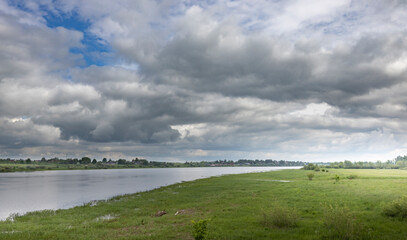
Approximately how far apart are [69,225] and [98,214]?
6723 millimetres

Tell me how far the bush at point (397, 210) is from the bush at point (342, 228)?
6.70 m

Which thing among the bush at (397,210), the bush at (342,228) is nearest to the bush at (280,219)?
the bush at (342,228)

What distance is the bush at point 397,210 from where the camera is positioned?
22.5 meters

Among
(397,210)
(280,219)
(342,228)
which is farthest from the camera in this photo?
(397,210)

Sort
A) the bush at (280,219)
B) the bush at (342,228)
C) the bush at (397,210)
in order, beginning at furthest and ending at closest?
the bush at (397,210) → the bush at (280,219) → the bush at (342,228)

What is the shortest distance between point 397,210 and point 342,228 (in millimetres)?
8835

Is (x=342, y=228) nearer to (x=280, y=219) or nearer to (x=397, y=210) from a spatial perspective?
(x=280, y=219)

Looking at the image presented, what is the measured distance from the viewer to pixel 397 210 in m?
22.9

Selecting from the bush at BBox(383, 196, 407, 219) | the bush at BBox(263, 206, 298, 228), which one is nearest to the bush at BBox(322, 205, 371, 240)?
the bush at BBox(263, 206, 298, 228)

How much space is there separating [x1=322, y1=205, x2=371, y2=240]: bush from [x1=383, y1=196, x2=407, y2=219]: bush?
22.0 feet

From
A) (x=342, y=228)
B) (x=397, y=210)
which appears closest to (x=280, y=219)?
(x=342, y=228)

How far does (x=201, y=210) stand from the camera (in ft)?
104

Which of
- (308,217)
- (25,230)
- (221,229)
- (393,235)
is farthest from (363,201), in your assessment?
(25,230)

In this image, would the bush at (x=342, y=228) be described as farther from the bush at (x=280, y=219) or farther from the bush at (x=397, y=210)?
the bush at (x=397, y=210)
